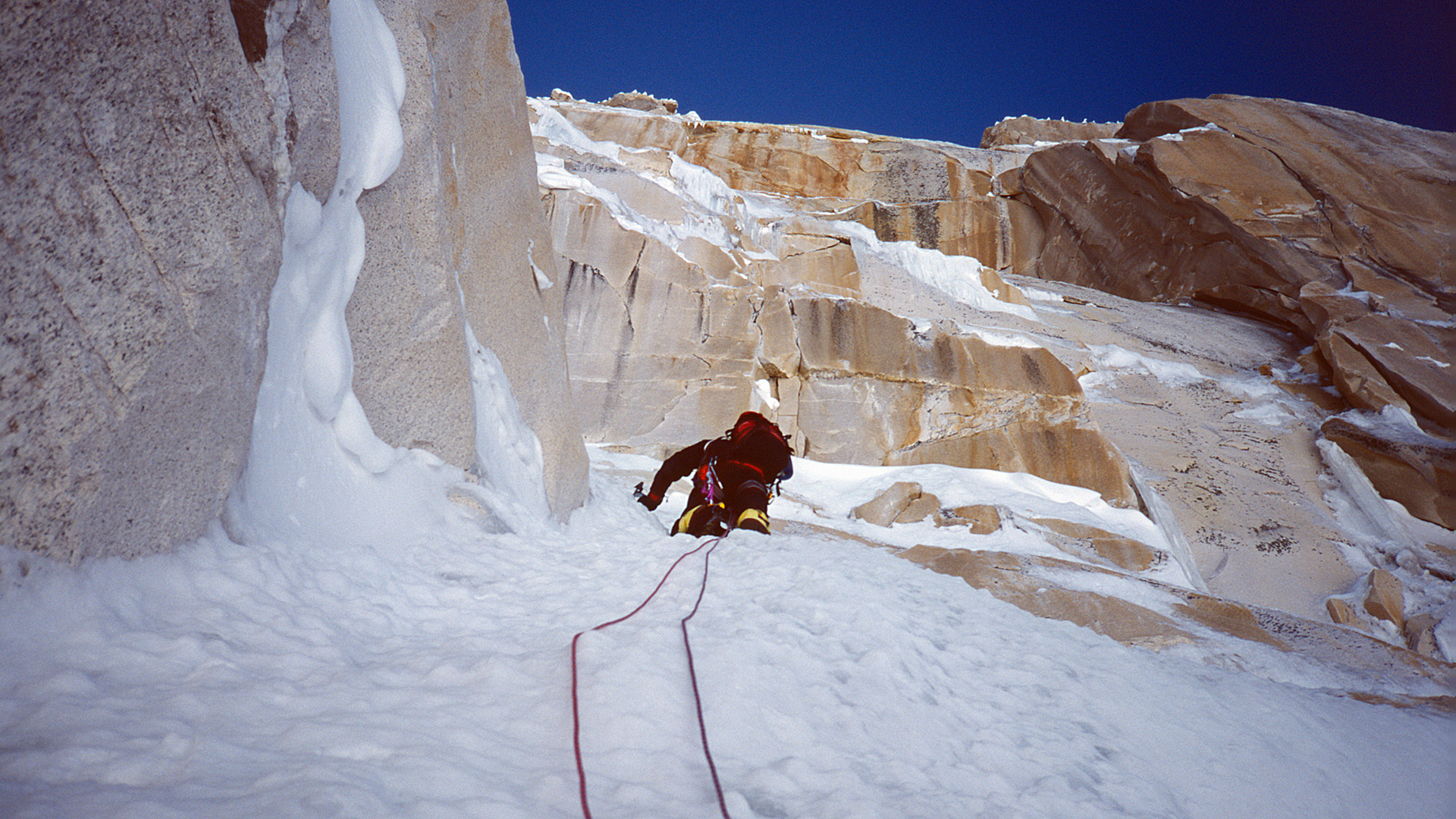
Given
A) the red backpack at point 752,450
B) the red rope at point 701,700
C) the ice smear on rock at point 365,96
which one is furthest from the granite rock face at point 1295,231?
the ice smear on rock at point 365,96

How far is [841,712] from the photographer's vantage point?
1.90 m

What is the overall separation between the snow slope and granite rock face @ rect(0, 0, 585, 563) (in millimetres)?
162

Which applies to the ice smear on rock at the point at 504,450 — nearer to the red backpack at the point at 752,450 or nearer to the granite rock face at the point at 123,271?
the red backpack at the point at 752,450

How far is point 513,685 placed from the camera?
5.56ft

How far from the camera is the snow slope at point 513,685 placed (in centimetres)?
119

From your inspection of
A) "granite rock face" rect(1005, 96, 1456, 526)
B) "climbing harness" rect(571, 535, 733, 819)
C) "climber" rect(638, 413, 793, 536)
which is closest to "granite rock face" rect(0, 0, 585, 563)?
"climbing harness" rect(571, 535, 733, 819)

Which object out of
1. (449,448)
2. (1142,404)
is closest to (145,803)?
(449,448)

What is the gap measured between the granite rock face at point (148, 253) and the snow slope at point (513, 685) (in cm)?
16

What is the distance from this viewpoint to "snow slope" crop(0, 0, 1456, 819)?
1.19m

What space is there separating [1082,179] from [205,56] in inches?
915

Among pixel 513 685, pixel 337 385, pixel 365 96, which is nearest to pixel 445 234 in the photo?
pixel 365 96

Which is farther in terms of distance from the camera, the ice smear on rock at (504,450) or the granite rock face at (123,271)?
the ice smear on rock at (504,450)

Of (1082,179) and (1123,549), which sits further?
(1082,179)

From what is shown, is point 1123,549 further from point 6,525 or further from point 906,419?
point 6,525
